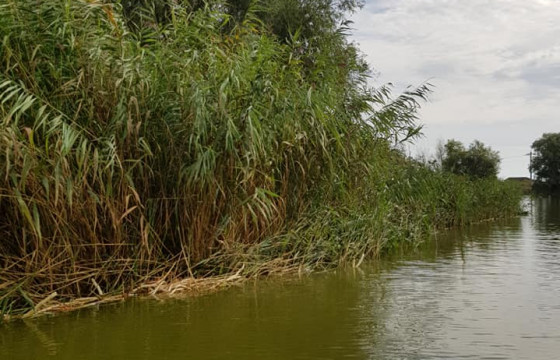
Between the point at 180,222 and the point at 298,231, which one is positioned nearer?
the point at 180,222

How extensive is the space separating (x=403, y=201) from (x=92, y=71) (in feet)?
20.9

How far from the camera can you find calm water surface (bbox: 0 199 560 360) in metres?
3.94

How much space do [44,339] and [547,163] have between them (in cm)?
5844

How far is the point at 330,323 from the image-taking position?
4.74 m

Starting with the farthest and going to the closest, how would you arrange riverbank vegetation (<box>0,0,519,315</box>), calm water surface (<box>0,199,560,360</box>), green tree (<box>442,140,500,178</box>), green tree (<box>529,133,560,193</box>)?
green tree (<box>529,133,560,193</box>)
green tree (<box>442,140,500,178</box>)
riverbank vegetation (<box>0,0,519,315</box>)
calm water surface (<box>0,199,560,360</box>)

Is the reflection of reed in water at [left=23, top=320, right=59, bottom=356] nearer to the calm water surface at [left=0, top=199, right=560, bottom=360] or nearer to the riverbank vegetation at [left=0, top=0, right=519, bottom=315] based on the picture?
the calm water surface at [left=0, top=199, right=560, bottom=360]

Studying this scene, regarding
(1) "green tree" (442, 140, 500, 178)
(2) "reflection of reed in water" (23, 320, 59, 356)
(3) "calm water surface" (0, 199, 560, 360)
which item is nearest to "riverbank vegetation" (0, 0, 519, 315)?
(2) "reflection of reed in water" (23, 320, 59, 356)

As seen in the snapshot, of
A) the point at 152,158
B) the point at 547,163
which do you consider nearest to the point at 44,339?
the point at 152,158

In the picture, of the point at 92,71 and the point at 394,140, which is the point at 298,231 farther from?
the point at 92,71

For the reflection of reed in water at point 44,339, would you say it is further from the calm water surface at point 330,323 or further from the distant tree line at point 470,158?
the distant tree line at point 470,158

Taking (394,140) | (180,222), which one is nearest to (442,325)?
(180,222)

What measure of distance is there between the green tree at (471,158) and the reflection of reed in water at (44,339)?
33.7 metres

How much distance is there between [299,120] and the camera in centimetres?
672

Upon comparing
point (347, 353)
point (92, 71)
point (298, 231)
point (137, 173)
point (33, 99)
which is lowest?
point (347, 353)
